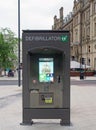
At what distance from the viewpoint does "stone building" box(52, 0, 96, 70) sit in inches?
3477

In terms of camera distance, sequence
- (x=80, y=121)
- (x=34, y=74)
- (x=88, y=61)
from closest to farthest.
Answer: (x=34, y=74)
(x=80, y=121)
(x=88, y=61)

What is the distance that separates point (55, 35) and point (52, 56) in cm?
67

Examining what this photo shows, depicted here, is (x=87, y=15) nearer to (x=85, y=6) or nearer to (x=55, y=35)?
(x=85, y=6)

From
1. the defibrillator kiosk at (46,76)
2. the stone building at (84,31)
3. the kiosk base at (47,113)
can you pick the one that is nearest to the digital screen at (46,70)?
the defibrillator kiosk at (46,76)

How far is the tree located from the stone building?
48.2 feet

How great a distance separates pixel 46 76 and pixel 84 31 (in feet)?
292

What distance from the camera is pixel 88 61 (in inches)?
3674

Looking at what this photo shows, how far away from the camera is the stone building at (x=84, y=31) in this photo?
88.3m

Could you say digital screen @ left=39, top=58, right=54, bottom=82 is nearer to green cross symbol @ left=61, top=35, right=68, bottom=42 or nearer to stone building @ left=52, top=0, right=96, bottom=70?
green cross symbol @ left=61, top=35, right=68, bottom=42

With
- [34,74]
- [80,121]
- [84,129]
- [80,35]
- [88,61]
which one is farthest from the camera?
[80,35]

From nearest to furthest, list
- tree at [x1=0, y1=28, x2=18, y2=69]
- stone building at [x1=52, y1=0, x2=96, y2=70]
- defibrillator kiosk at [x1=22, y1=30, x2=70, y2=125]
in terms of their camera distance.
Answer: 1. defibrillator kiosk at [x1=22, y1=30, x2=70, y2=125]
2. tree at [x1=0, y1=28, x2=18, y2=69]
3. stone building at [x1=52, y1=0, x2=96, y2=70]

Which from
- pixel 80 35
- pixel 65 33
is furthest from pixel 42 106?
pixel 80 35

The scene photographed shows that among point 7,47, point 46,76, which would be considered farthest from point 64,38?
point 7,47

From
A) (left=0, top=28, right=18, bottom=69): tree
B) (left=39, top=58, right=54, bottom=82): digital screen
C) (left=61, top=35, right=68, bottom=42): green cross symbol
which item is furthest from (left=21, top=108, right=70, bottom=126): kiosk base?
(left=0, top=28, right=18, bottom=69): tree
